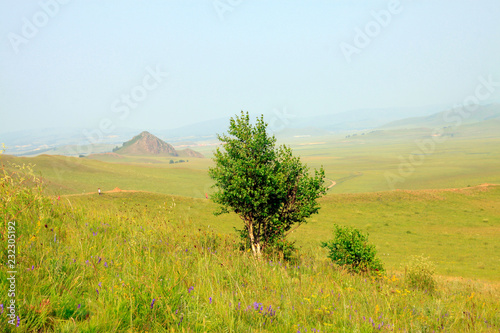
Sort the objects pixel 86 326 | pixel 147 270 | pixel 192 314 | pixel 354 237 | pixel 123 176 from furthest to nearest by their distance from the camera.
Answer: pixel 123 176 → pixel 354 237 → pixel 147 270 → pixel 192 314 → pixel 86 326

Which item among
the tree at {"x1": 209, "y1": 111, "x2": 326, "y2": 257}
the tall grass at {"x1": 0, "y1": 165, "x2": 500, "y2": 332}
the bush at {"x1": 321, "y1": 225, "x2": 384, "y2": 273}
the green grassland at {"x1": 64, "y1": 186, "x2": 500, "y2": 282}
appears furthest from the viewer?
the green grassland at {"x1": 64, "y1": 186, "x2": 500, "y2": 282}

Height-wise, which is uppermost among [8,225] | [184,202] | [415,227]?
[8,225]

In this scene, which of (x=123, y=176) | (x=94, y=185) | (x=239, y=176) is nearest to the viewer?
(x=239, y=176)

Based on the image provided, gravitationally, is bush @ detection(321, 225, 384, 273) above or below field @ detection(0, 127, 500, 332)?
below

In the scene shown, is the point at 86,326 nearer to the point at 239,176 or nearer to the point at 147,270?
the point at 147,270

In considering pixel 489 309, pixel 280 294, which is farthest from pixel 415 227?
pixel 280 294

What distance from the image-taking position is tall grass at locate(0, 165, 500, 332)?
12.0 feet

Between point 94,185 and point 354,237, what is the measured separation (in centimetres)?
9525

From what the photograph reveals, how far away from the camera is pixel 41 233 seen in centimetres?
582

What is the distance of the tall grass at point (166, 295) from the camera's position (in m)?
3.66

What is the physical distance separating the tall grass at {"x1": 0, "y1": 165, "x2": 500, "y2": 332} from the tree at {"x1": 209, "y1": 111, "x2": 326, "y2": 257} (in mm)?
11100

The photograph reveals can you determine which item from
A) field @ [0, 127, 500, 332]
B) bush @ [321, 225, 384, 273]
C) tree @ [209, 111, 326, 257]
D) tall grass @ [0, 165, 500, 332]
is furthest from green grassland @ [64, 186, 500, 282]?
tall grass @ [0, 165, 500, 332]

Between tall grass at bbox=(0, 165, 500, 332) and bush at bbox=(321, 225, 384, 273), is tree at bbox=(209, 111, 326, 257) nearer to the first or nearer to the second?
bush at bbox=(321, 225, 384, 273)

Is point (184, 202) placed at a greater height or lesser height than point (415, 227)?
greater
